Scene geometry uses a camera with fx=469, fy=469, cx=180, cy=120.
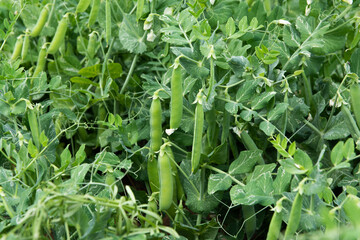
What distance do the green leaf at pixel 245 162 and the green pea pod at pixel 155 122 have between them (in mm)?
235

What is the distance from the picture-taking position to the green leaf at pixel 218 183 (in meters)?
1.35

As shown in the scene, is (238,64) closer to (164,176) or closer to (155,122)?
(155,122)

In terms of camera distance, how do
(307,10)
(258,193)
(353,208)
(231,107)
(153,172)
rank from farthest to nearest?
(307,10) → (153,172) → (231,107) → (258,193) → (353,208)

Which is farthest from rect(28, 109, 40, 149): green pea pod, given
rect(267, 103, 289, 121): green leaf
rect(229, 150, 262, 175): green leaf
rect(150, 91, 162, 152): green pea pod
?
rect(267, 103, 289, 121): green leaf

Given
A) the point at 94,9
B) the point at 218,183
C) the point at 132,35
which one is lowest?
the point at 218,183

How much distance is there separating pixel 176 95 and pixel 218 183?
288 mm

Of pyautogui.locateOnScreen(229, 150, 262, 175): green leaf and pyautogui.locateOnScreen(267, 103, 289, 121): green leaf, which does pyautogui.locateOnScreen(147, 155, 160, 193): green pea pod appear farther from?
pyautogui.locateOnScreen(267, 103, 289, 121): green leaf

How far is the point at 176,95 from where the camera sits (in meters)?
1.30

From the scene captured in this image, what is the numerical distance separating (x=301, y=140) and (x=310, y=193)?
606 millimetres

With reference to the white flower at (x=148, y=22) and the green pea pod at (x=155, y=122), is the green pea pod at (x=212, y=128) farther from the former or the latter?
the white flower at (x=148, y=22)

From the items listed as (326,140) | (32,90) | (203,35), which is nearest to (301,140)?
(326,140)

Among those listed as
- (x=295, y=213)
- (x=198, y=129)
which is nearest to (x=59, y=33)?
(x=198, y=129)

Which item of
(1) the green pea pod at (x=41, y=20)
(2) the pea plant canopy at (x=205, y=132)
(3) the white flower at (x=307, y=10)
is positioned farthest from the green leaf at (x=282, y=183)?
(1) the green pea pod at (x=41, y=20)

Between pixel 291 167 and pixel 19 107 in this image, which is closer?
pixel 291 167
